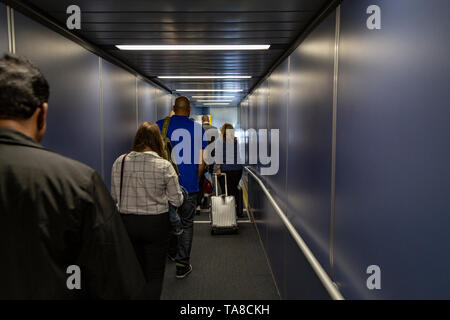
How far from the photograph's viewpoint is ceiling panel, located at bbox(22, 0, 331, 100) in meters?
1.96

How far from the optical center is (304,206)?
87.4 inches

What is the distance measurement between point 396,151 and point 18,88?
109 centimetres

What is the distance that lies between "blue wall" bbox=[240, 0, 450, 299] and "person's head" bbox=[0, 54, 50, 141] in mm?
1037

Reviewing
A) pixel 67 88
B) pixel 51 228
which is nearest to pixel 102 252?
pixel 51 228

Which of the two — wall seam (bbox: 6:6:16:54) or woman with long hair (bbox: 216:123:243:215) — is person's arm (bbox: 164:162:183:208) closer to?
wall seam (bbox: 6:6:16:54)

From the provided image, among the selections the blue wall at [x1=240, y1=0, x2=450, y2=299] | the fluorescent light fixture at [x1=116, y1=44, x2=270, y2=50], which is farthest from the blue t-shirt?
the blue wall at [x1=240, y1=0, x2=450, y2=299]

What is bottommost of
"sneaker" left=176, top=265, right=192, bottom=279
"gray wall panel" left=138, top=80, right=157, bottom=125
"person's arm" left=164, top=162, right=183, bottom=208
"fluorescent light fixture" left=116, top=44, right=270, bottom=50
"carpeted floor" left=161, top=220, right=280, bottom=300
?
"carpeted floor" left=161, top=220, right=280, bottom=300

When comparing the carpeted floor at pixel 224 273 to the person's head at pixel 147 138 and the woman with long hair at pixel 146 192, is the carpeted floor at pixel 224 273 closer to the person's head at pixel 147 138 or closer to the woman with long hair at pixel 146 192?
the woman with long hair at pixel 146 192

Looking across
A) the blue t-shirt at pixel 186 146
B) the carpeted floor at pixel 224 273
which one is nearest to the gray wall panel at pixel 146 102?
the blue t-shirt at pixel 186 146

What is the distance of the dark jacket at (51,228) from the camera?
778 mm

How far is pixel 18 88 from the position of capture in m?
0.81

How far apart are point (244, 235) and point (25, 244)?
13.9 ft

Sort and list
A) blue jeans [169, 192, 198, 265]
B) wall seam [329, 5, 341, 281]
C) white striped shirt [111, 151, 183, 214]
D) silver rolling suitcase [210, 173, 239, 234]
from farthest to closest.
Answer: silver rolling suitcase [210, 173, 239, 234] → blue jeans [169, 192, 198, 265] → white striped shirt [111, 151, 183, 214] → wall seam [329, 5, 341, 281]
